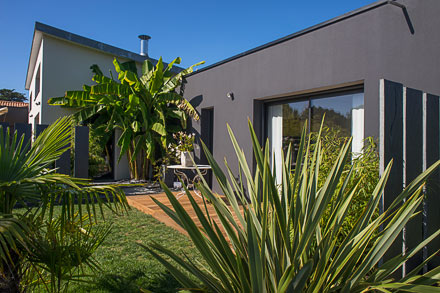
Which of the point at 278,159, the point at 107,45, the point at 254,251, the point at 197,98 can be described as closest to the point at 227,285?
the point at 254,251

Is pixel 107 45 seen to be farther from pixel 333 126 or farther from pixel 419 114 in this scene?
pixel 419 114

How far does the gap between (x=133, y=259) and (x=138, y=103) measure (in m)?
5.77

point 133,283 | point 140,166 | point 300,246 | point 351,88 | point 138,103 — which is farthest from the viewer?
point 140,166

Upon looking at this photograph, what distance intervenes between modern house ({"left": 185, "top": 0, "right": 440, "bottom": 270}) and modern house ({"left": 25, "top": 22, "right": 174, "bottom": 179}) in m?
5.02

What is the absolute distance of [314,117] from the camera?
19.4ft

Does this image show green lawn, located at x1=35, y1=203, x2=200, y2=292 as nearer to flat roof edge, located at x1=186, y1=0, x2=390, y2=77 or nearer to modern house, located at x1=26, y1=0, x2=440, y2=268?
modern house, located at x1=26, y1=0, x2=440, y2=268

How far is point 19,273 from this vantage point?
2135 mm

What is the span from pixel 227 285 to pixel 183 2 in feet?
35.2

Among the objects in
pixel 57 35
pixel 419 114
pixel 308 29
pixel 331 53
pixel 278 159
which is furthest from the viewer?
pixel 57 35

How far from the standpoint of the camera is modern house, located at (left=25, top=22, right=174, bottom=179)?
34.2 ft

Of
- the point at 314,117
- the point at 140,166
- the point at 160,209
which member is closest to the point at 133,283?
the point at 160,209

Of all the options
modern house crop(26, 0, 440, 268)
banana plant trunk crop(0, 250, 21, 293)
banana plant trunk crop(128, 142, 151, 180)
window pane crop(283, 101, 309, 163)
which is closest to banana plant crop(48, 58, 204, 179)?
banana plant trunk crop(128, 142, 151, 180)

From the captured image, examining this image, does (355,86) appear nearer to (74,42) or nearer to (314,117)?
(314,117)

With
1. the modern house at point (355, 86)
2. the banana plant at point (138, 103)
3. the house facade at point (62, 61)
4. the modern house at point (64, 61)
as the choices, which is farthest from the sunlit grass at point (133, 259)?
the house facade at point (62, 61)
